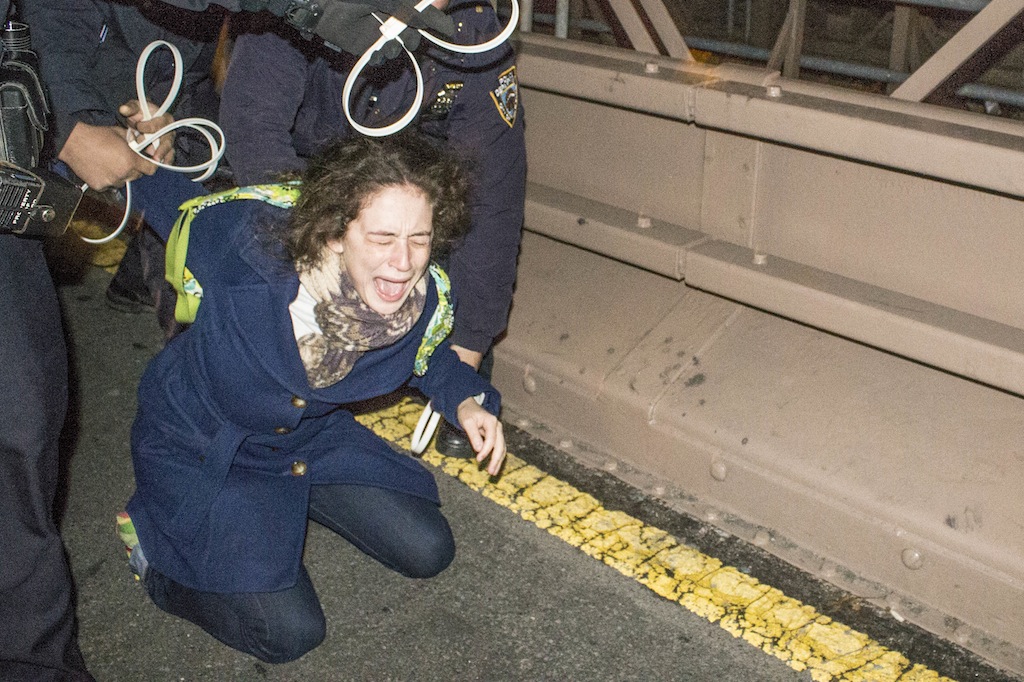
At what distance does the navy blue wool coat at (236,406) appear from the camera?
2734mm

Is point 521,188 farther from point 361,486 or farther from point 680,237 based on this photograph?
point 361,486

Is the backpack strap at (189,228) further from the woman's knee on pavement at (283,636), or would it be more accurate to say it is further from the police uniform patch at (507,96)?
the woman's knee on pavement at (283,636)

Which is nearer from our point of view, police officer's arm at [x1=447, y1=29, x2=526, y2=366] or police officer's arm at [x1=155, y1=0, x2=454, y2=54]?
police officer's arm at [x1=155, y1=0, x2=454, y2=54]

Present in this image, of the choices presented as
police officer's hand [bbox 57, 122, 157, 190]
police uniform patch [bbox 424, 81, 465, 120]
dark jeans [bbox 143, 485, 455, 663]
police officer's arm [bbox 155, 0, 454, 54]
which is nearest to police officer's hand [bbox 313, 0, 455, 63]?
police officer's arm [bbox 155, 0, 454, 54]

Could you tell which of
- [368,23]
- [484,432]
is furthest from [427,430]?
[368,23]

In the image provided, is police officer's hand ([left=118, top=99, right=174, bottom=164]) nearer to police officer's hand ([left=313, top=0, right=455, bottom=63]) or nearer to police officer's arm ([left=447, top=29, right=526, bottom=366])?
police officer's hand ([left=313, top=0, right=455, bottom=63])

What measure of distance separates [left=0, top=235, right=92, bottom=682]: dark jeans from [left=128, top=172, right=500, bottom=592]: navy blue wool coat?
14.4 inches

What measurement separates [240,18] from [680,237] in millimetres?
1435

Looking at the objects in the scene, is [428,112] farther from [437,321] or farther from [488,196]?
[437,321]

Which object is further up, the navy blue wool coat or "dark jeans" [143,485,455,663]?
the navy blue wool coat

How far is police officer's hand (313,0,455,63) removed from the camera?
253cm

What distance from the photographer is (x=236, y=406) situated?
2.80 meters

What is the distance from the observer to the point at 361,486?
3.16 metres

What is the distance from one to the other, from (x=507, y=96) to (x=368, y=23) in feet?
2.31
